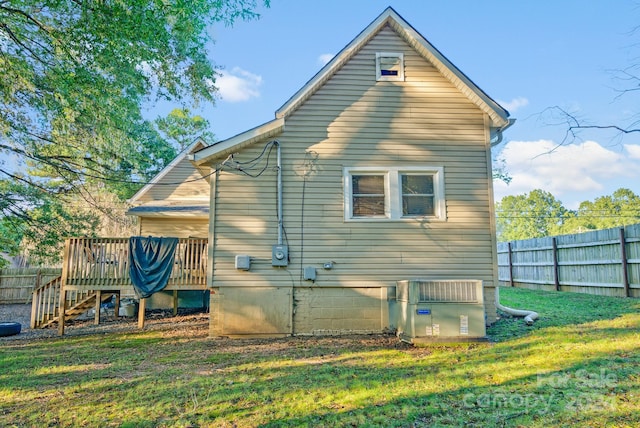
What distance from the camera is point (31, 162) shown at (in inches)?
414

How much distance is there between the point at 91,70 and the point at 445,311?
26.2 ft

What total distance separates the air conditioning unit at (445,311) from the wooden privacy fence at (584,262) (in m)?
6.33

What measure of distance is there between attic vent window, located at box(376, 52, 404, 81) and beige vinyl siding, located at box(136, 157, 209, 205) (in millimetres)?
8128

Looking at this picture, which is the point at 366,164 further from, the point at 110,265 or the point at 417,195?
the point at 110,265

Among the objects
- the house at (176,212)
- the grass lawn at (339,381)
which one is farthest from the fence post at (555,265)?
the house at (176,212)

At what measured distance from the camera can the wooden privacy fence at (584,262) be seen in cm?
1053

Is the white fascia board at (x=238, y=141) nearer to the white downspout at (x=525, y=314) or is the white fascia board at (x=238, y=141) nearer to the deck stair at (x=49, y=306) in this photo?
the deck stair at (x=49, y=306)

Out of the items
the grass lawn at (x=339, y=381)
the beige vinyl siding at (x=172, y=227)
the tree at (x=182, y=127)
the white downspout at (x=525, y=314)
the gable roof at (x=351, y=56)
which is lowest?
the grass lawn at (x=339, y=381)

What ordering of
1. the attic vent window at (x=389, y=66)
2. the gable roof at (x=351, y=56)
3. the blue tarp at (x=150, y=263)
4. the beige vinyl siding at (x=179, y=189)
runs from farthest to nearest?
the beige vinyl siding at (x=179, y=189) → the blue tarp at (x=150, y=263) → the attic vent window at (x=389, y=66) → the gable roof at (x=351, y=56)

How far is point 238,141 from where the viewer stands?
8273 mm

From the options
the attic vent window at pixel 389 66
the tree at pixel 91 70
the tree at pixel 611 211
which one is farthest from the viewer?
the tree at pixel 611 211

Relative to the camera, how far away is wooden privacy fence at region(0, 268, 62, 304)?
58.0ft

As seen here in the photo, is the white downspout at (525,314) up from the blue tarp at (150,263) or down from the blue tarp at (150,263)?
down

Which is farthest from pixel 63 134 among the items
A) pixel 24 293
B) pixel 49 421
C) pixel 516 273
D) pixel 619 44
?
pixel 516 273
